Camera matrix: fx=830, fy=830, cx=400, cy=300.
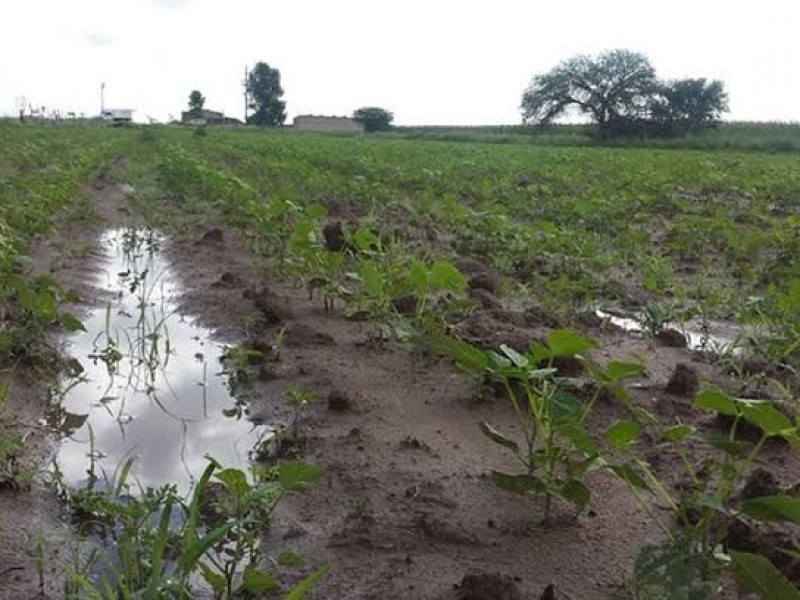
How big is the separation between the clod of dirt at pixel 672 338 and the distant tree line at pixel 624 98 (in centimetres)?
4295

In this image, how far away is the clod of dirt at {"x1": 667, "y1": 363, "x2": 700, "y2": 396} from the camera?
3.28 m

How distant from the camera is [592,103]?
48.9m

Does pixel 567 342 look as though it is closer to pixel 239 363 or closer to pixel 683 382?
pixel 683 382

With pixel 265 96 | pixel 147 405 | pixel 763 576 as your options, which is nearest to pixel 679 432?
pixel 763 576

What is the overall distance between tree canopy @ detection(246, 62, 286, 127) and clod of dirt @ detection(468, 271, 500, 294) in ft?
236

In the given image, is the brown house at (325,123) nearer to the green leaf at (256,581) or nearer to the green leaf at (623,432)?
the green leaf at (623,432)

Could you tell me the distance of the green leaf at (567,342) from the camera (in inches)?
85.2

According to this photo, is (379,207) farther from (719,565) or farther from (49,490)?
(719,565)

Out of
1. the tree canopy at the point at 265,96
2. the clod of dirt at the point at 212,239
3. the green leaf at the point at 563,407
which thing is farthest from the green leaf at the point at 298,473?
the tree canopy at the point at 265,96

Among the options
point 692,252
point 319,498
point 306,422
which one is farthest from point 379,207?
point 319,498

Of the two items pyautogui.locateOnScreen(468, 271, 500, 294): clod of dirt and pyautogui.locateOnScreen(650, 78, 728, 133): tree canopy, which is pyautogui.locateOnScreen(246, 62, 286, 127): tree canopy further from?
pyautogui.locateOnScreen(468, 271, 500, 294): clod of dirt

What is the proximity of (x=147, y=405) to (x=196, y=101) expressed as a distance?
79483 millimetres

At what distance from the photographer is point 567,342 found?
219 cm

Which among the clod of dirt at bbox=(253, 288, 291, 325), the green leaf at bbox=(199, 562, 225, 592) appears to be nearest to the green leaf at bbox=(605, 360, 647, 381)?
the green leaf at bbox=(199, 562, 225, 592)
